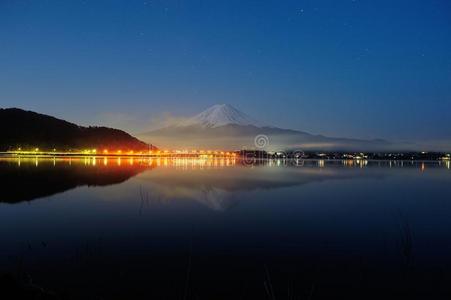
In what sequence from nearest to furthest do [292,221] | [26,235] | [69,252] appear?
1. [69,252]
2. [26,235]
3. [292,221]

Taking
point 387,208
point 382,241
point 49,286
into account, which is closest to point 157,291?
point 49,286

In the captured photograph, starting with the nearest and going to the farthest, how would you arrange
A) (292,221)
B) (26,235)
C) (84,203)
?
(26,235) → (292,221) → (84,203)

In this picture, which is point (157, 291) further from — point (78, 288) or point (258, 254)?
point (258, 254)

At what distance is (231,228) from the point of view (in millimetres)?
14891

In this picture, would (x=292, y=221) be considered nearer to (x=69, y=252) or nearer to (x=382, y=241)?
(x=382, y=241)

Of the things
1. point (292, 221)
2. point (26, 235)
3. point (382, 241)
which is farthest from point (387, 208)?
point (26, 235)

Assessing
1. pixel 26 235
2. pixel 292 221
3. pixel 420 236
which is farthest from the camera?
pixel 292 221

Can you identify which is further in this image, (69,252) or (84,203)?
(84,203)

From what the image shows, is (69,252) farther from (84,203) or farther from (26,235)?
(84,203)

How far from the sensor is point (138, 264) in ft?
32.3

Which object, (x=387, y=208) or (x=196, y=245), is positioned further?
(x=387, y=208)

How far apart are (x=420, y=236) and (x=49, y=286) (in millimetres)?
12039

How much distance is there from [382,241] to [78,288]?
958cm

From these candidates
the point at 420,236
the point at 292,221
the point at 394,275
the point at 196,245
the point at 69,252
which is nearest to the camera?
the point at 394,275
